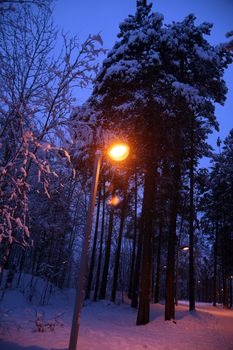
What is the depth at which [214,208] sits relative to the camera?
1162 inches

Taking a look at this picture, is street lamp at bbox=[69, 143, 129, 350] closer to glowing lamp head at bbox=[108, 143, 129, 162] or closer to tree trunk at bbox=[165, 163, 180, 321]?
glowing lamp head at bbox=[108, 143, 129, 162]

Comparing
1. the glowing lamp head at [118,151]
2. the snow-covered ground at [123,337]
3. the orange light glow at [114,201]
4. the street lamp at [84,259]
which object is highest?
the orange light glow at [114,201]

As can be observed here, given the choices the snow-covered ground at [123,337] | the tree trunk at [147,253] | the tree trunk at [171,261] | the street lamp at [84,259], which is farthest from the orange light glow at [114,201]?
the street lamp at [84,259]

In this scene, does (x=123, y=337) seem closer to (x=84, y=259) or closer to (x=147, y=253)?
(x=147, y=253)

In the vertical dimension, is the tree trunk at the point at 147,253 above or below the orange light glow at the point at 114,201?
below

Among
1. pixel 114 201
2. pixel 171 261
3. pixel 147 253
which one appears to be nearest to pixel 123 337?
pixel 147 253

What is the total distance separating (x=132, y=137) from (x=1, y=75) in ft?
27.5

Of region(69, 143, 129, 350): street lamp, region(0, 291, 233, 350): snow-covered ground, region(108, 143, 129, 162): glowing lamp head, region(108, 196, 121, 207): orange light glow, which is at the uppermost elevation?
region(108, 196, 121, 207): orange light glow

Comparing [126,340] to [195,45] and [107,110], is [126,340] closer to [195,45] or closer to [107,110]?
[107,110]

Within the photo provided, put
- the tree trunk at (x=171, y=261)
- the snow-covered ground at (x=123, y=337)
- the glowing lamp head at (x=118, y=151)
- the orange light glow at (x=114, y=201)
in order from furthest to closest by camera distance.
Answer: the orange light glow at (x=114, y=201), the tree trunk at (x=171, y=261), the snow-covered ground at (x=123, y=337), the glowing lamp head at (x=118, y=151)

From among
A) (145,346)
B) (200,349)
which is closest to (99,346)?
(145,346)

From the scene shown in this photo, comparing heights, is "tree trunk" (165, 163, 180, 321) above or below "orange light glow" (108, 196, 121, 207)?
below

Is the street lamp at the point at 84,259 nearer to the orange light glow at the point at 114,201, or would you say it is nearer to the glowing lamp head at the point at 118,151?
the glowing lamp head at the point at 118,151

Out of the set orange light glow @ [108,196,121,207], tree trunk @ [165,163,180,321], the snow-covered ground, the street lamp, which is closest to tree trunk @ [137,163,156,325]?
the snow-covered ground
